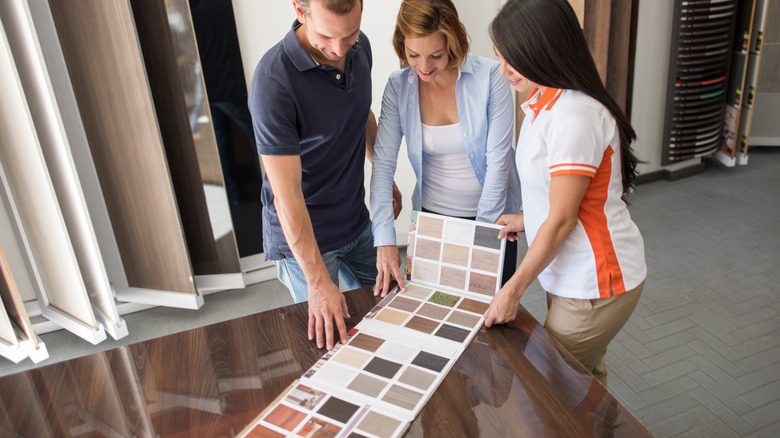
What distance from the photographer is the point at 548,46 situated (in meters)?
1.40

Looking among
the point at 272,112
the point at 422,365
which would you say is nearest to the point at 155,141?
the point at 272,112

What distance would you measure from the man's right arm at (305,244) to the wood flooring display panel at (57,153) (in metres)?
1.54

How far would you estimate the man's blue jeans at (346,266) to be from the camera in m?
1.97

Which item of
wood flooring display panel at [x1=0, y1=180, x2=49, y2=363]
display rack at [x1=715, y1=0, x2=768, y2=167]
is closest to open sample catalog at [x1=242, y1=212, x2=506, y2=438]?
wood flooring display panel at [x1=0, y1=180, x2=49, y2=363]

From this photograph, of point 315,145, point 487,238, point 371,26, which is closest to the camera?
point 487,238

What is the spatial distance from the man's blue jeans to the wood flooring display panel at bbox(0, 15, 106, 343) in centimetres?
140

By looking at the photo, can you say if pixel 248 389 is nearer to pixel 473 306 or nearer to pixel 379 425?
pixel 379 425

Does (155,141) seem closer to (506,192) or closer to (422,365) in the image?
(506,192)

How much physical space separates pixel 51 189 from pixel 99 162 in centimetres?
46

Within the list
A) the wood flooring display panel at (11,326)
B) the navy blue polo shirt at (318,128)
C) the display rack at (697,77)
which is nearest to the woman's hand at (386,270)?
the navy blue polo shirt at (318,128)

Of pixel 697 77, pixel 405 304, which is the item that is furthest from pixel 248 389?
pixel 697 77

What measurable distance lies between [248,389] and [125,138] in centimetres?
208

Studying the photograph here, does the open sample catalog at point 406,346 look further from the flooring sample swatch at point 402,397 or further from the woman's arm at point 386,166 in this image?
the woman's arm at point 386,166

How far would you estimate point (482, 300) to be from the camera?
1.70 m
